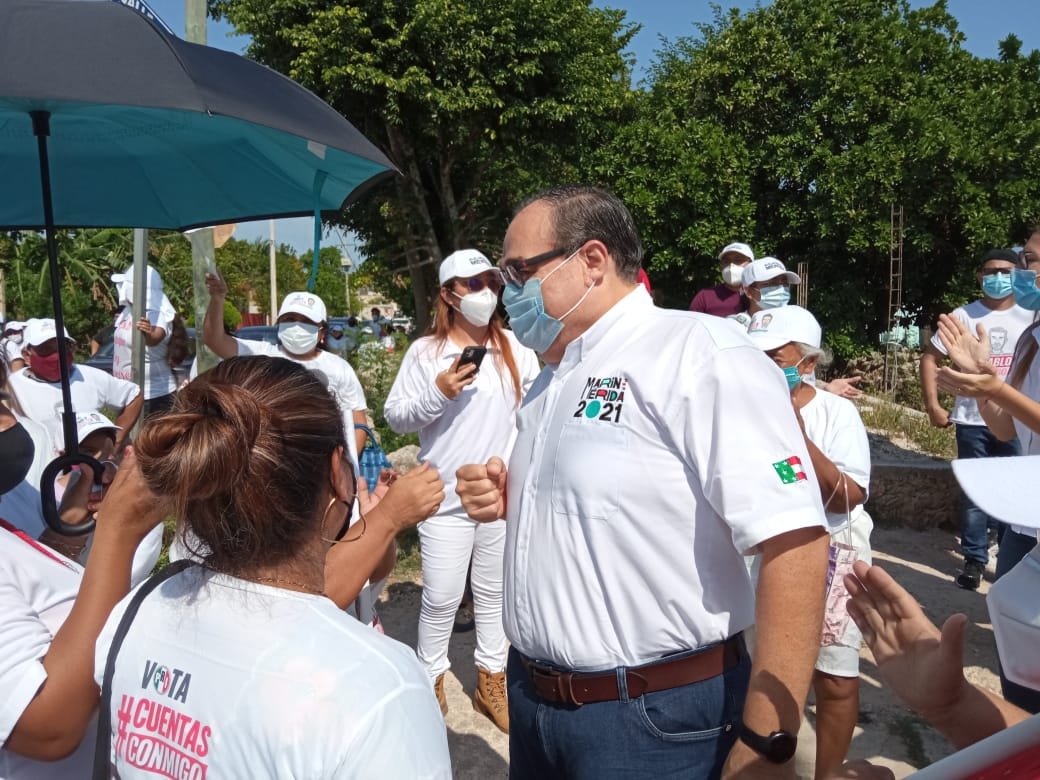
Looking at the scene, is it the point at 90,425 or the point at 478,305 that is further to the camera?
the point at 478,305

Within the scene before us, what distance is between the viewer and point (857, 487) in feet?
9.30

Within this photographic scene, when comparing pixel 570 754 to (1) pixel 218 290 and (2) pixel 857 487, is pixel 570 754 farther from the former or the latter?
(1) pixel 218 290

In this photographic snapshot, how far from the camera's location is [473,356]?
3.54 m

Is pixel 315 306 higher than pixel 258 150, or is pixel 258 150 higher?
pixel 258 150

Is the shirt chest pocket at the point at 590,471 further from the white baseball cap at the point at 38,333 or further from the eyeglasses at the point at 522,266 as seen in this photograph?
the white baseball cap at the point at 38,333

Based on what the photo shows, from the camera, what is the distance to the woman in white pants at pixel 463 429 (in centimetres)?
357

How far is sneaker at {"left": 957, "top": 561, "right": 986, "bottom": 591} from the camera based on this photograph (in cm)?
522

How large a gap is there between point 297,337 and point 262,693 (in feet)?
12.4

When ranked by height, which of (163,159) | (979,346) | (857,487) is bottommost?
(857,487)

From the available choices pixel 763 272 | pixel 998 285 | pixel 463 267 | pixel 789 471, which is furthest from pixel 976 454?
pixel 789 471

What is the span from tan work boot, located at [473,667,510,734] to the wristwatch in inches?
91.7

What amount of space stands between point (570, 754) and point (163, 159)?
239 centimetres

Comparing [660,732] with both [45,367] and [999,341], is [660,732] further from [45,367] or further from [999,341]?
[45,367]

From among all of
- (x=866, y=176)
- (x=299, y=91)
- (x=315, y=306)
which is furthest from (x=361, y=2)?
(x=299, y=91)
